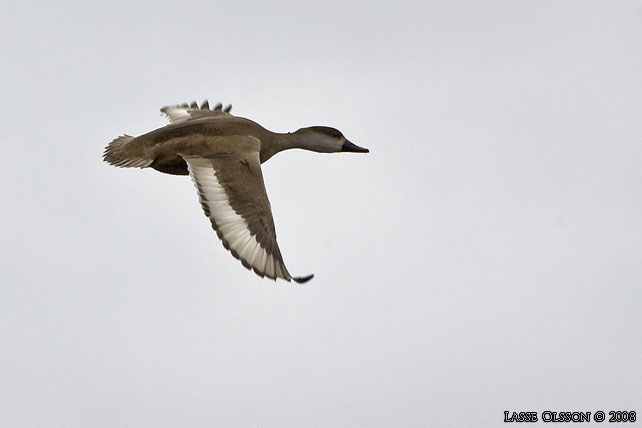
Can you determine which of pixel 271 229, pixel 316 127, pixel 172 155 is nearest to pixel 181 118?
pixel 316 127

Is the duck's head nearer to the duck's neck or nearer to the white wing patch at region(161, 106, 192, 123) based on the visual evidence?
the duck's neck

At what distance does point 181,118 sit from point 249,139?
145 inches

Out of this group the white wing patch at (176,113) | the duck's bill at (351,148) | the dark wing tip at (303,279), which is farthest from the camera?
the white wing patch at (176,113)

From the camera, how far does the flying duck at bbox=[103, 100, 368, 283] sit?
1507cm

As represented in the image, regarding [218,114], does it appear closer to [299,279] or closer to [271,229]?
[271,229]

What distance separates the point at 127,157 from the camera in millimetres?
16797

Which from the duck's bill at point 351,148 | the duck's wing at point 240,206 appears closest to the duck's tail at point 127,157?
the duck's wing at point 240,206

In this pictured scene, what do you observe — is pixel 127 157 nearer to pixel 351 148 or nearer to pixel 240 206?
pixel 240 206

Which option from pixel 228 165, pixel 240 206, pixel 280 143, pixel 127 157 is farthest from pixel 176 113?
pixel 240 206

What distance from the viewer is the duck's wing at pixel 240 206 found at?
49.0 ft

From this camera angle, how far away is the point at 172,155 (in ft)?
53.7

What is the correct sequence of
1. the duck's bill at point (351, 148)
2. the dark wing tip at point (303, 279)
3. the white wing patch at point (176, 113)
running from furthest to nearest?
the white wing patch at point (176, 113)
the duck's bill at point (351, 148)
the dark wing tip at point (303, 279)

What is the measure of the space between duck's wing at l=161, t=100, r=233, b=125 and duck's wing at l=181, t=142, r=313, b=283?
359 cm

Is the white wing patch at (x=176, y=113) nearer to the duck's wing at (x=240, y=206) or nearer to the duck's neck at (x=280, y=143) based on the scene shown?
the duck's neck at (x=280, y=143)
